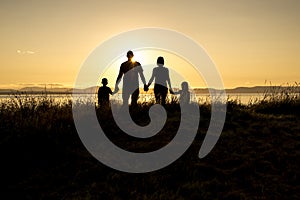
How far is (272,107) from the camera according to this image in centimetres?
1484

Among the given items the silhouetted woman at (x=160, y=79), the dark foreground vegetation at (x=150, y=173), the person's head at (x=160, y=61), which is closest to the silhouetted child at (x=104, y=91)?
the silhouetted woman at (x=160, y=79)

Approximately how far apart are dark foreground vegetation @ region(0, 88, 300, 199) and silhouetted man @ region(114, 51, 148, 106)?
2721 millimetres

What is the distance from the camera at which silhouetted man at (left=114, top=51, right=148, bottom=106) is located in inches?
557

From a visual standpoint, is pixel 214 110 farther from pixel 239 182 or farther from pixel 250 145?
pixel 239 182

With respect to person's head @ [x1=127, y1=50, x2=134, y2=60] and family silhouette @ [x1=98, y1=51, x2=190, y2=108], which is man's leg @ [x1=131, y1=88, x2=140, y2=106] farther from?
person's head @ [x1=127, y1=50, x2=134, y2=60]

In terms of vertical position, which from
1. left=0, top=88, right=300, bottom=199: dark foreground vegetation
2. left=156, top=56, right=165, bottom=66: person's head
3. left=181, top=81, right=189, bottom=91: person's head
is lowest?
left=0, top=88, right=300, bottom=199: dark foreground vegetation

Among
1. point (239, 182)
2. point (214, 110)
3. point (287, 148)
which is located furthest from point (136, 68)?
point (239, 182)

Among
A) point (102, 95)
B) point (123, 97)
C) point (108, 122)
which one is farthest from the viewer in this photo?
point (102, 95)

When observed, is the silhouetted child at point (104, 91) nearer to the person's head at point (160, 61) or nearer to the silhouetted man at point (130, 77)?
the silhouetted man at point (130, 77)

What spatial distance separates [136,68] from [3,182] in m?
7.49

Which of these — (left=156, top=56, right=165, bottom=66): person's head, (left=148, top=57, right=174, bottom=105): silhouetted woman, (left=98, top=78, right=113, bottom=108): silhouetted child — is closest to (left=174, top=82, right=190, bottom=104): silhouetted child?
(left=148, top=57, right=174, bottom=105): silhouetted woman

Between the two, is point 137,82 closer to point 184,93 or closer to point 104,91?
point 104,91

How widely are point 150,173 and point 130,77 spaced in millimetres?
6603

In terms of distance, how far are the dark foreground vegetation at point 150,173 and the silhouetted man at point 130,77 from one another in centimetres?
272
